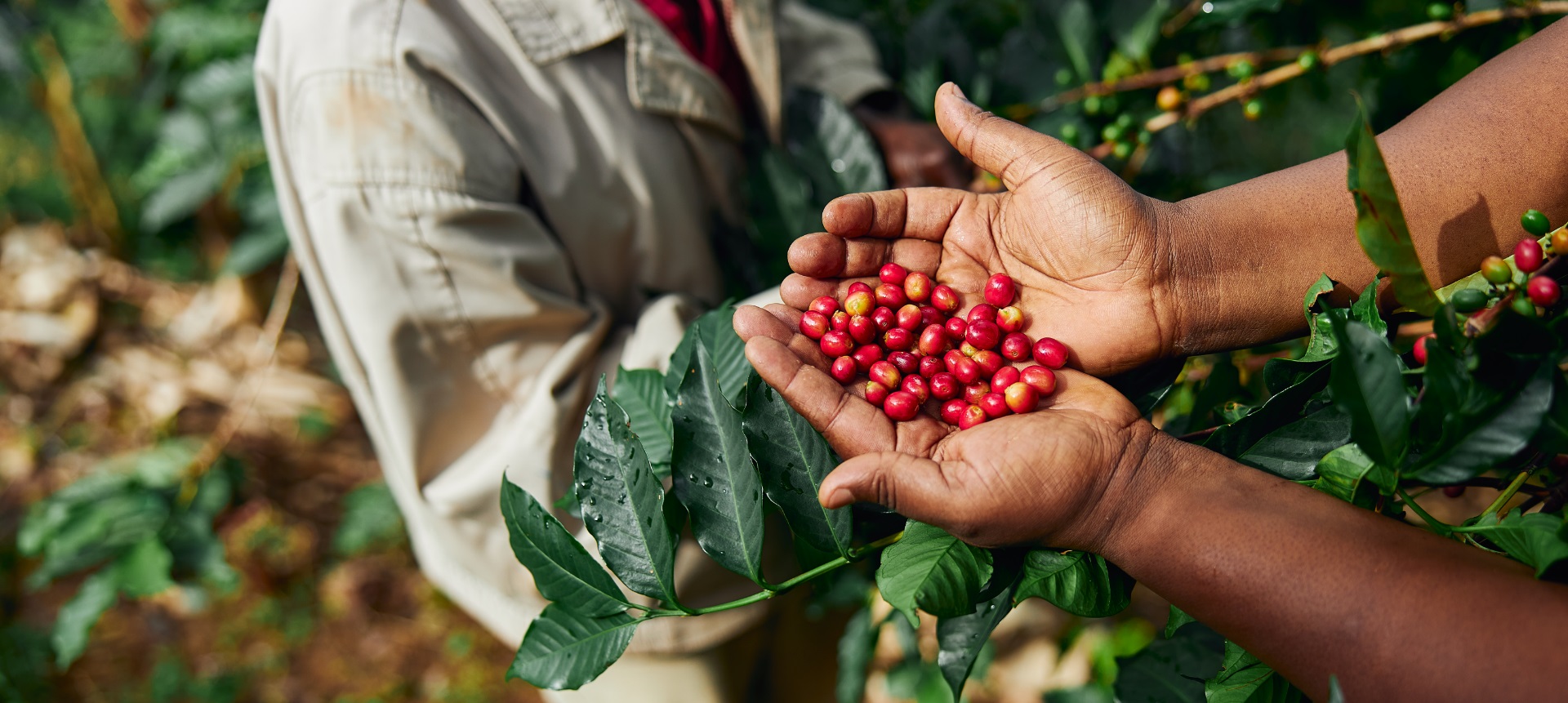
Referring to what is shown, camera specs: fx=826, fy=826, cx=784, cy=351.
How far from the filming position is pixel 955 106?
1.32m

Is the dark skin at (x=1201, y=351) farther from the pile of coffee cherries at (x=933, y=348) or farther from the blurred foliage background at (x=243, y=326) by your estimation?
the blurred foliage background at (x=243, y=326)

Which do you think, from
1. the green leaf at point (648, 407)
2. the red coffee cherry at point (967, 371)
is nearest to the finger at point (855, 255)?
the red coffee cherry at point (967, 371)

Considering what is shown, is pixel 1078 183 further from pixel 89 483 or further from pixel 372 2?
pixel 89 483

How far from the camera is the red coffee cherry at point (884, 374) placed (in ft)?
4.30

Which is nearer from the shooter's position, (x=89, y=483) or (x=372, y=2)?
(x=372, y=2)

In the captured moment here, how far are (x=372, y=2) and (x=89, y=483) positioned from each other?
155 centimetres

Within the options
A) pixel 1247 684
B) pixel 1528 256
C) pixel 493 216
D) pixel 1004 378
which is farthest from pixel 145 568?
pixel 1528 256

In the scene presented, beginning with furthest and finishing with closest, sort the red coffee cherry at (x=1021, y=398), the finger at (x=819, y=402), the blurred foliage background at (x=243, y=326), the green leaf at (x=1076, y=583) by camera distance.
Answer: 1. the blurred foliage background at (x=243, y=326)
2. the red coffee cherry at (x=1021, y=398)
3. the finger at (x=819, y=402)
4. the green leaf at (x=1076, y=583)

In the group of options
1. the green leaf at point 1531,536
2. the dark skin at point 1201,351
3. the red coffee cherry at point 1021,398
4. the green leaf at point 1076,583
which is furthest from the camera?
the red coffee cherry at point 1021,398

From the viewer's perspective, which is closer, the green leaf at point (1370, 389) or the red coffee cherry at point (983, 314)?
the green leaf at point (1370, 389)

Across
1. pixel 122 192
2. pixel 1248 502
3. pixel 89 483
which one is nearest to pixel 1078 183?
pixel 1248 502

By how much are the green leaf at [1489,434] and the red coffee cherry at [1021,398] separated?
474 mm

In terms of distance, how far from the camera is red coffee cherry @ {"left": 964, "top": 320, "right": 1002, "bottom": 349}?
54.1 inches

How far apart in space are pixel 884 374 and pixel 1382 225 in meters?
0.67
